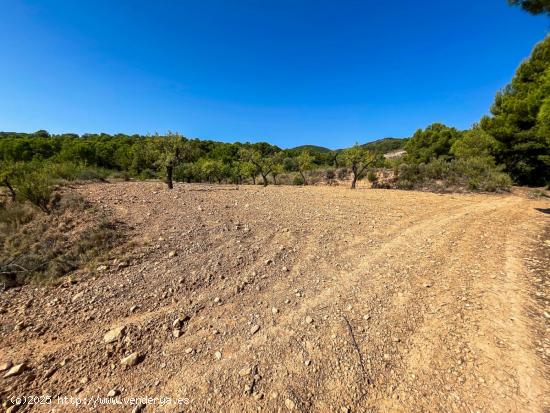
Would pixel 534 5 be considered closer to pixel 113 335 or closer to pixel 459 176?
pixel 459 176

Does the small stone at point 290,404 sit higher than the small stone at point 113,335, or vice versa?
the small stone at point 113,335

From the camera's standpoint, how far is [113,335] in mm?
3422

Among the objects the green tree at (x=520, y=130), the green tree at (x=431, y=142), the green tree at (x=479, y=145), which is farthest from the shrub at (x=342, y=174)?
the green tree at (x=520, y=130)

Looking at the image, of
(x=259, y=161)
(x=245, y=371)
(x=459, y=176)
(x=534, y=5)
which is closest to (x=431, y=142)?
(x=459, y=176)

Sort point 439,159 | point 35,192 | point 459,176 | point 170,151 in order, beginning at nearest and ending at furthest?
point 35,192 → point 170,151 → point 459,176 → point 439,159

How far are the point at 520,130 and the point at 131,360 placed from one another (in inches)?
1126

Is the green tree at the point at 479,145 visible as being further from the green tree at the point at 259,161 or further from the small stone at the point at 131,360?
the small stone at the point at 131,360

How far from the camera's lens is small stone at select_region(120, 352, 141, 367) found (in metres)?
3.01

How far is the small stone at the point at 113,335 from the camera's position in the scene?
3.36 metres

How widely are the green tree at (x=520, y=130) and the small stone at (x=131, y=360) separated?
2369cm

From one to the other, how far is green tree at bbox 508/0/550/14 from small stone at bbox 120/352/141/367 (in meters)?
14.0

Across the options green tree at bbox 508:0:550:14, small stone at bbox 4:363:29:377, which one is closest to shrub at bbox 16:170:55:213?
small stone at bbox 4:363:29:377

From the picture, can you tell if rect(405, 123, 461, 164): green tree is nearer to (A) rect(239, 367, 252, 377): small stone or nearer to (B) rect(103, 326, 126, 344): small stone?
(A) rect(239, 367, 252, 377): small stone

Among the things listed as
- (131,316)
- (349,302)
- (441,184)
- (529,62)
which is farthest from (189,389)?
(529,62)
